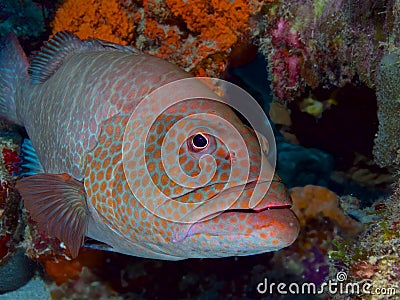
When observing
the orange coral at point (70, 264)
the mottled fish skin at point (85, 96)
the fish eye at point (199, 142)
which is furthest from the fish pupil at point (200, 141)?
the orange coral at point (70, 264)

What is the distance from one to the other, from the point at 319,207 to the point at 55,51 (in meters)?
3.02

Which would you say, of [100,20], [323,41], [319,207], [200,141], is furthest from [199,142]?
[100,20]

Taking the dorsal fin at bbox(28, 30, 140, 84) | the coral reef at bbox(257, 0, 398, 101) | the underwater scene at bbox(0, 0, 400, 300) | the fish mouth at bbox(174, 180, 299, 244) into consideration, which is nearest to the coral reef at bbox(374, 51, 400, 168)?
the underwater scene at bbox(0, 0, 400, 300)

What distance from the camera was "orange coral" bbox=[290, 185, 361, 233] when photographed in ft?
13.3

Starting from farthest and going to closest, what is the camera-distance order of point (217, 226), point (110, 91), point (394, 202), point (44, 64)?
point (44, 64)
point (110, 91)
point (394, 202)
point (217, 226)

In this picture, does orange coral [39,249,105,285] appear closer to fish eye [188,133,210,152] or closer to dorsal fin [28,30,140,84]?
dorsal fin [28,30,140,84]

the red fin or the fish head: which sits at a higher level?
the fish head

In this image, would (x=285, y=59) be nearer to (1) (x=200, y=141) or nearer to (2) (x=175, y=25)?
(2) (x=175, y=25)

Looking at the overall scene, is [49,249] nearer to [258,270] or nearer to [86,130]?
[86,130]

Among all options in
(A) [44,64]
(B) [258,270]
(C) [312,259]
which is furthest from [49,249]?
(C) [312,259]

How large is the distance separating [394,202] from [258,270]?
1988 millimetres

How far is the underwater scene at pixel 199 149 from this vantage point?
83.8 inches

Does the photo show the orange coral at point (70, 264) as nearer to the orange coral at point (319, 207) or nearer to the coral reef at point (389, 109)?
the orange coral at point (319, 207)

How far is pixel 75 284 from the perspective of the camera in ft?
14.2
